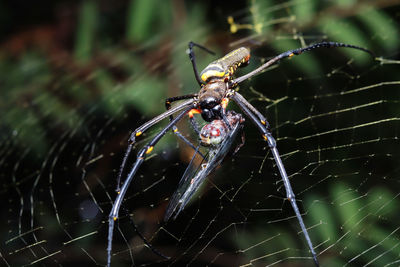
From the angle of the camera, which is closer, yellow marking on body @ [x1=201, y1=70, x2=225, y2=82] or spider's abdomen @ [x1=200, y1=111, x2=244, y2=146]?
spider's abdomen @ [x1=200, y1=111, x2=244, y2=146]

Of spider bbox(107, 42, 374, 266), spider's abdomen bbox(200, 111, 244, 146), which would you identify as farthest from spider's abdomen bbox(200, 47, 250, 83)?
spider's abdomen bbox(200, 111, 244, 146)

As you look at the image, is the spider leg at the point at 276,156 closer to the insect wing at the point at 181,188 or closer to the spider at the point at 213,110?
the spider at the point at 213,110

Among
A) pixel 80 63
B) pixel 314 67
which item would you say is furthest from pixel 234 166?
pixel 80 63

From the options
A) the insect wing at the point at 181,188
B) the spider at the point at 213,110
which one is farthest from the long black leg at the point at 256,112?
the insect wing at the point at 181,188

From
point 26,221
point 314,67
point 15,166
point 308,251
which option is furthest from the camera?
point 15,166

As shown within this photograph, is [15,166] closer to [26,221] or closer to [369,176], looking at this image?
[26,221]

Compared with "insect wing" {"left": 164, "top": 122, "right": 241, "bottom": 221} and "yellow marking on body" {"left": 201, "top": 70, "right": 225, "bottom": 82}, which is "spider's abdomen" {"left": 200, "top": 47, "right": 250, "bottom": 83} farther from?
"insect wing" {"left": 164, "top": 122, "right": 241, "bottom": 221}

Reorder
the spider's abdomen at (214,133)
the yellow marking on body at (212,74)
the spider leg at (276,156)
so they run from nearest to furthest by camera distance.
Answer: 1. the spider leg at (276,156)
2. the spider's abdomen at (214,133)
3. the yellow marking on body at (212,74)
